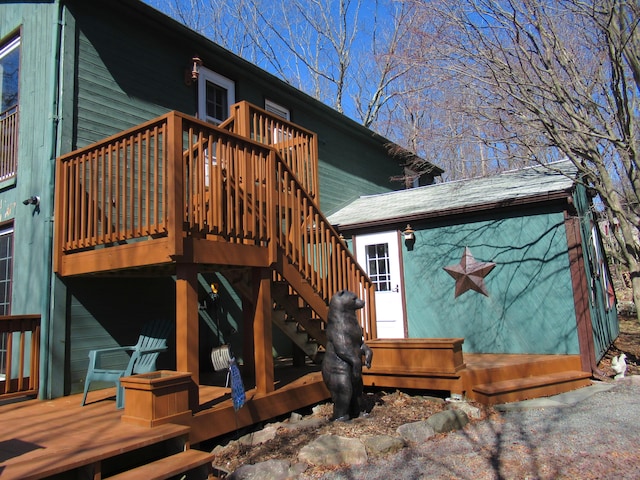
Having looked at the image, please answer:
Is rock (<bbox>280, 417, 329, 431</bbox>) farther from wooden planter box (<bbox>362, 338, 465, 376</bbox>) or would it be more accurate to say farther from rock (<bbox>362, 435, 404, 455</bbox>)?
wooden planter box (<bbox>362, 338, 465, 376</bbox>)

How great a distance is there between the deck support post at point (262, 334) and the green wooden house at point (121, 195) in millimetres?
27

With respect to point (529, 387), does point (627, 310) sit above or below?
above

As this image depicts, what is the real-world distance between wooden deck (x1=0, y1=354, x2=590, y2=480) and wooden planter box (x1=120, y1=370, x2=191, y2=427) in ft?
0.25

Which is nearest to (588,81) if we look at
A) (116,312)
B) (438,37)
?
(438,37)

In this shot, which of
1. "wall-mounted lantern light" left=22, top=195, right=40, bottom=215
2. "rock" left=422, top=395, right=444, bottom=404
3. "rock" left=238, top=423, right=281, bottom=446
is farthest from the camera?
"rock" left=422, top=395, right=444, bottom=404

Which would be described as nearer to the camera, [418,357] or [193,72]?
[418,357]

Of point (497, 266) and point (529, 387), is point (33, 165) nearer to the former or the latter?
point (529, 387)

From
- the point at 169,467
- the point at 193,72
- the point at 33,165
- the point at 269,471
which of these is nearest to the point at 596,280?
the point at 269,471

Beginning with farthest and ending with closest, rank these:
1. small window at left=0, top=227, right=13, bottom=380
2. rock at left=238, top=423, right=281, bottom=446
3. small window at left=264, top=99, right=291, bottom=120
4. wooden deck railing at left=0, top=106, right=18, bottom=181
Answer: small window at left=264, top=99, right=291, bottom=120
wooden deck railing at left=0, top=106, right=18, bottom=181
small window at left=0, top=227, right=13, bottom=380
rock at left=238, top=423, right=281, bottom=446

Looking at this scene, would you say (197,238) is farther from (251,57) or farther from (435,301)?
(251,57)

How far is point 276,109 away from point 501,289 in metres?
5.50

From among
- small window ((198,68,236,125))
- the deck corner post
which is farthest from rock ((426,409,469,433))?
small window ((198,68,236,125))

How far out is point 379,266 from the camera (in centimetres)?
914

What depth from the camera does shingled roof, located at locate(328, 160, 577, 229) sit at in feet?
25.0
